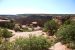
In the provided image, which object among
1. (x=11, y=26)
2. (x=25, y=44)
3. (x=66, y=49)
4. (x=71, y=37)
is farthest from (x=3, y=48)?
(x=11, y=26)

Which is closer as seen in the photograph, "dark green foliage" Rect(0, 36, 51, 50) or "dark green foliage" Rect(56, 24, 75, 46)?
"dark green foliage" Rect(0, 36, 51, 50)

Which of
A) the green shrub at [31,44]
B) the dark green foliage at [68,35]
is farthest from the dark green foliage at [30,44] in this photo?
the dark green foliage at [68,35]

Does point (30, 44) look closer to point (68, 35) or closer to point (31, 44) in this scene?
point (31, 44)

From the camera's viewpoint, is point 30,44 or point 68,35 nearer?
point 30,44

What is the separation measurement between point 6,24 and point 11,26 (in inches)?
32.4

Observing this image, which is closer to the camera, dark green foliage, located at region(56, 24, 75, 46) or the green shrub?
the green shrub

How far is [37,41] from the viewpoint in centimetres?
1127

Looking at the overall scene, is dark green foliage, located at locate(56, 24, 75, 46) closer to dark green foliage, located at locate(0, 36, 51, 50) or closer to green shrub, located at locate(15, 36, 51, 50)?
dark green foliage, located at locate(0, 36, 51, 50)

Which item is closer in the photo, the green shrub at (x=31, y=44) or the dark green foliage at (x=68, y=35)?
the green shrub at (x=31, y=44)

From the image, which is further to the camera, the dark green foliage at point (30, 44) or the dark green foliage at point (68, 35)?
the dark green foliage at point (68, 35)

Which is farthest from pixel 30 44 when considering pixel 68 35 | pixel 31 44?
pixel 68 35

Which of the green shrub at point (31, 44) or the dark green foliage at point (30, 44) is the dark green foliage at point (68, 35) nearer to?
the dark green foliage at point (30, 44)

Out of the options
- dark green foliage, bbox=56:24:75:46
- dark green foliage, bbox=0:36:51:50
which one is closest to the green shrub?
dark green foliage, bbox=0:36:51:50

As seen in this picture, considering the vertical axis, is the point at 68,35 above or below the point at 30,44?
above
